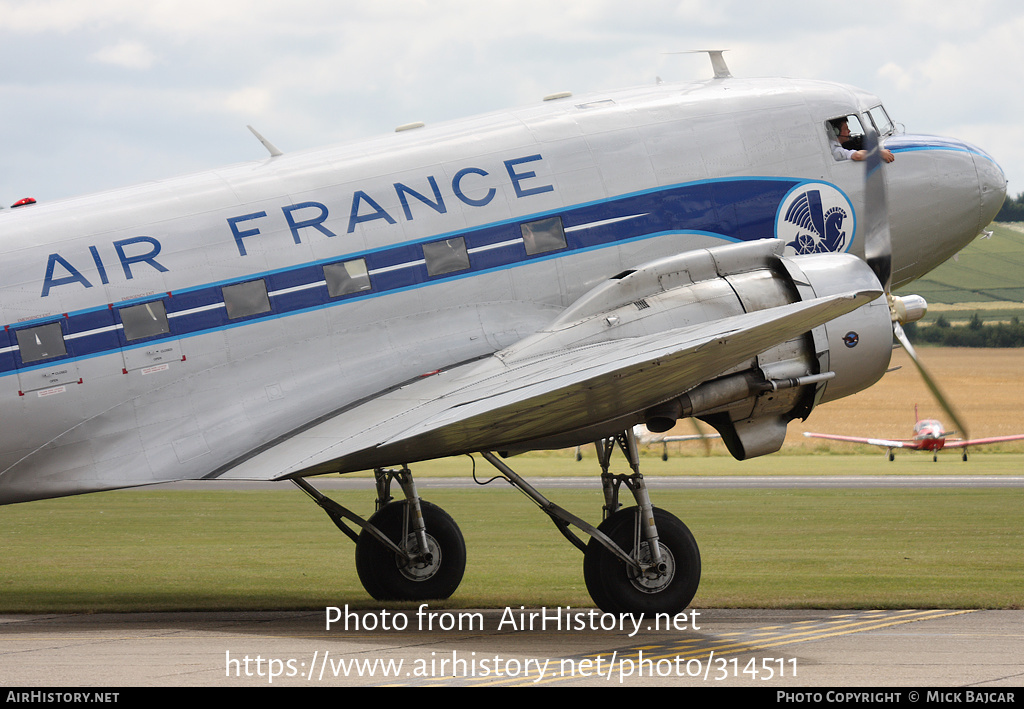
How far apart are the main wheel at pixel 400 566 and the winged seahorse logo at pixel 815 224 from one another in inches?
248

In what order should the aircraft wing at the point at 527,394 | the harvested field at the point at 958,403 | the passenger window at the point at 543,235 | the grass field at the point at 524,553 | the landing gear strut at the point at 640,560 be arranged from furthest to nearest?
the harvested field at the point at 958,403 → the grass field at the point at 524,553 → the passenger window at the point at 543,235 → the landing gear strut at the point at 640,560 → the aircraft wing at the point at 527,394

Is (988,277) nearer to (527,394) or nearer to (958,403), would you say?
(958,403)

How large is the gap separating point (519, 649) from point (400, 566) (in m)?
4.82

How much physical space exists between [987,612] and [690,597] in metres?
4.13

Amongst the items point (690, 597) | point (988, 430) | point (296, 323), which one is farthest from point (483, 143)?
point (988, 430)

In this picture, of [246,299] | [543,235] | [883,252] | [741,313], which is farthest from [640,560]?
[246,299]

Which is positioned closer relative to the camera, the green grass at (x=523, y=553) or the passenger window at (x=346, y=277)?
the passenger window at (x=346, y=277)

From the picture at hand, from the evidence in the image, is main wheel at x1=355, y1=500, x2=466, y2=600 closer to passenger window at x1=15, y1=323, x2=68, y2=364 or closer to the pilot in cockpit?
passenger window at x1=15, y1=323, x2=68, y2=364

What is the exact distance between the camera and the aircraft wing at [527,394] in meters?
11.3

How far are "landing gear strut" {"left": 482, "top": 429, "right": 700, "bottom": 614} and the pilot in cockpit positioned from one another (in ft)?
18.3

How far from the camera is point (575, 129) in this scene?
1552 cm

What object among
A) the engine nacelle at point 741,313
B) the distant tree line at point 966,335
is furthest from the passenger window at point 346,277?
the distant tree line at point 966,335

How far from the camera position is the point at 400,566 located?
55.5 ft

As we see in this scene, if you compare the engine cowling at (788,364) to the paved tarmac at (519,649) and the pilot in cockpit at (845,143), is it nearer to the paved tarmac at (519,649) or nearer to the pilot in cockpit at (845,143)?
the paved tarmac at (519,649)
